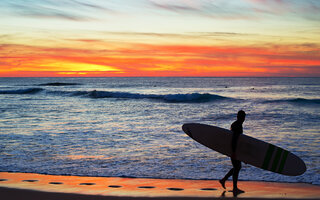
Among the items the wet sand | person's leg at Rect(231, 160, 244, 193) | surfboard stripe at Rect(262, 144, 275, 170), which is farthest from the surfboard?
person's leg at Rect(231, 160, 244, 193)

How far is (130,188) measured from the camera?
5539mm

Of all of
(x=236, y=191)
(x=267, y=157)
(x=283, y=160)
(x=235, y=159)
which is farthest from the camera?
(x=267, y=157)

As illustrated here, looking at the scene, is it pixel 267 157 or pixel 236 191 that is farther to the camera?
pixel 267 157

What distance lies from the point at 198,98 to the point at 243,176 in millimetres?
27695

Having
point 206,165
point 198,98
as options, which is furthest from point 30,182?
point 198,98

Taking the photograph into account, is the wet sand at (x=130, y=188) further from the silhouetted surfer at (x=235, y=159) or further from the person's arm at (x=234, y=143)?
the person's arm at (x=234, y=143)

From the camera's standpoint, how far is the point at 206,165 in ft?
24.3

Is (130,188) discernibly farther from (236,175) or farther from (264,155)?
(264,155)

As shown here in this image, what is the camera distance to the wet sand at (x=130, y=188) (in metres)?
4.98

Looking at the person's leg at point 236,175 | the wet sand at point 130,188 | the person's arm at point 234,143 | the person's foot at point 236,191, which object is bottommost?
the wet sand at point 130,188

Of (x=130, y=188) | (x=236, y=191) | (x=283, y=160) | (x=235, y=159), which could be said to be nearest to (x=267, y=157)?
(x=283, y=160)

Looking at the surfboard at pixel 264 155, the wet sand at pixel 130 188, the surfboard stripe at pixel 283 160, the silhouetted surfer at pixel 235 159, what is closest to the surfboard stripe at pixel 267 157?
the surfboard at pixel 264 155

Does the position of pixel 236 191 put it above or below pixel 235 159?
below

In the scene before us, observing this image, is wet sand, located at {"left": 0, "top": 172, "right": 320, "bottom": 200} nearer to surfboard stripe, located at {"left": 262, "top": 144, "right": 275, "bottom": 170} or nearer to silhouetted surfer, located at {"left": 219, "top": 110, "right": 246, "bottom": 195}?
silhouetted surfer, located at {"left": 219, "top": 110, "right": 246, "bottom": 195}
